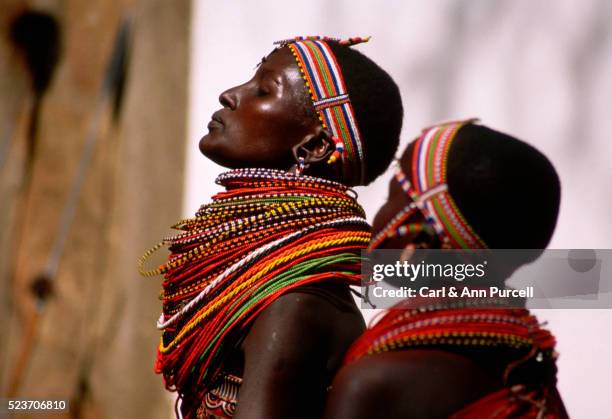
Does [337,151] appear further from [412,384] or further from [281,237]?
[412,384]

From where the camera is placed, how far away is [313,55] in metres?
1.82

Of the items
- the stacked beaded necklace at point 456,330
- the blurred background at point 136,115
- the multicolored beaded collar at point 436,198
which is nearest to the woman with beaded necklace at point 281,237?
the stacked beaded necklace at point 456,330

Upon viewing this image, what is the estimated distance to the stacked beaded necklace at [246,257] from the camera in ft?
5.47

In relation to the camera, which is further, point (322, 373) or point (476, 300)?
point (322, 373)

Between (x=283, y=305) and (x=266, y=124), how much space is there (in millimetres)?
394

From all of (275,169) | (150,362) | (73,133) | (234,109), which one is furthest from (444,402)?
(73,133)

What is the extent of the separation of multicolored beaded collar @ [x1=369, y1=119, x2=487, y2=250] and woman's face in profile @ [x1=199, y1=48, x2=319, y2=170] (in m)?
0.41

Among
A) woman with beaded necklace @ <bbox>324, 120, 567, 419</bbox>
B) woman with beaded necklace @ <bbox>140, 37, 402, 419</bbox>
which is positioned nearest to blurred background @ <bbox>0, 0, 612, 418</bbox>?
woman with beaded necklace @ <bbox>140, 37, 402, 419</bbox>

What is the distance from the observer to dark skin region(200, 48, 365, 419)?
5.05 feet

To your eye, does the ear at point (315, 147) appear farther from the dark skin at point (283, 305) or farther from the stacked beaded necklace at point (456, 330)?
the stacked beaded necklace at point (456, 330)

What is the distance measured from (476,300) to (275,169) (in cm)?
55

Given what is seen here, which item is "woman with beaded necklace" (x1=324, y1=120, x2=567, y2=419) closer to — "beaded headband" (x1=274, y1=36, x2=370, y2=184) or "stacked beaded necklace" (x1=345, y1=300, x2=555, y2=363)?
"stacked beaded necklace" (x1=345, y1=300, x2=555, y2=363)

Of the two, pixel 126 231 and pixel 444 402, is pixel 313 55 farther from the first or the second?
pixel 126 231

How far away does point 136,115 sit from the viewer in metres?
3.44
